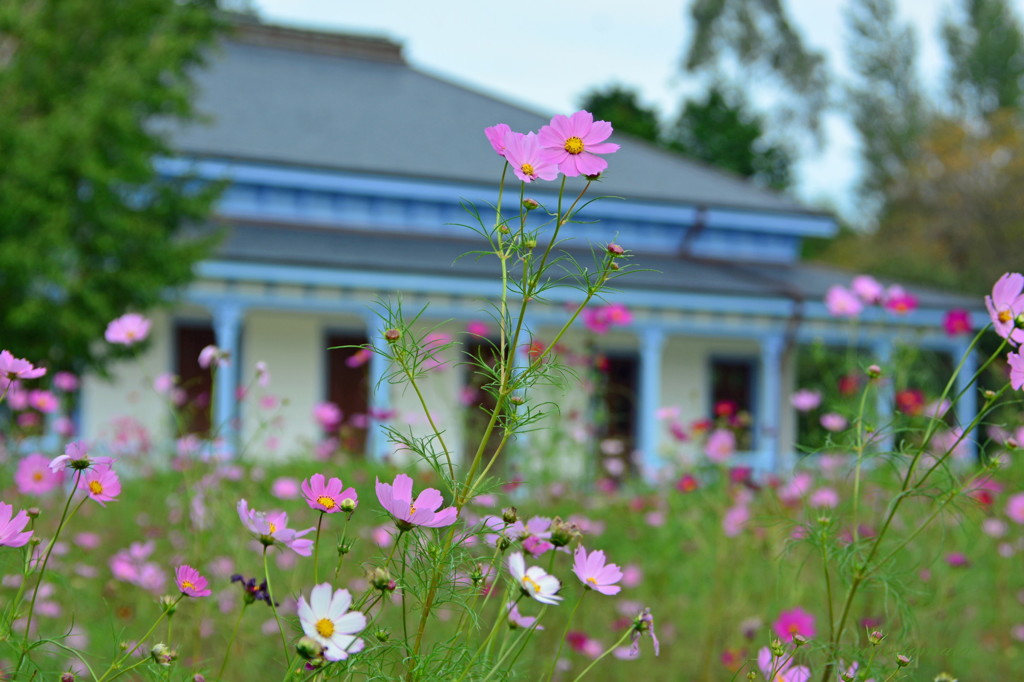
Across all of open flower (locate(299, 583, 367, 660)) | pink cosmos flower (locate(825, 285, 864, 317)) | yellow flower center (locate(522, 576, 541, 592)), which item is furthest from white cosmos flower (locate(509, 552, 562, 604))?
pink cosmos flower (locate(825, 285, 864, 317))

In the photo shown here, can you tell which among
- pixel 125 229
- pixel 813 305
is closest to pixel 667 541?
pixel 125 229

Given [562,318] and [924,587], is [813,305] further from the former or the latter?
[924,587]

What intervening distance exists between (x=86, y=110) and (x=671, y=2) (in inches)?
1019

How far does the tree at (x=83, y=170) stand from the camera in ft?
26.8

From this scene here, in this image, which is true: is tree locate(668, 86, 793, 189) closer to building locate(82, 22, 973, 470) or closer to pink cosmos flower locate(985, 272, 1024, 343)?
building locate(82, 22, 973, 470)

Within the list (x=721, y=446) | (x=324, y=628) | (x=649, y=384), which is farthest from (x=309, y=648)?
(x=649, y=384)

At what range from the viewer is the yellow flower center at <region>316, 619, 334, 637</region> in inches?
48.1

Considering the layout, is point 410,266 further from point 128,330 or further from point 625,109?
point 625,109

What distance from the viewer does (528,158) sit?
56.3 inches

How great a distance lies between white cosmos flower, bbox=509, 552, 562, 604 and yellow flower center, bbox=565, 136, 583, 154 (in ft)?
1.80

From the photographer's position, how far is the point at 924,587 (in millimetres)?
3439

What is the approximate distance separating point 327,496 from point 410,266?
10.1 m

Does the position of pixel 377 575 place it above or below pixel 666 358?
above

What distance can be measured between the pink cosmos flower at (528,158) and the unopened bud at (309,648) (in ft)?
2.10
